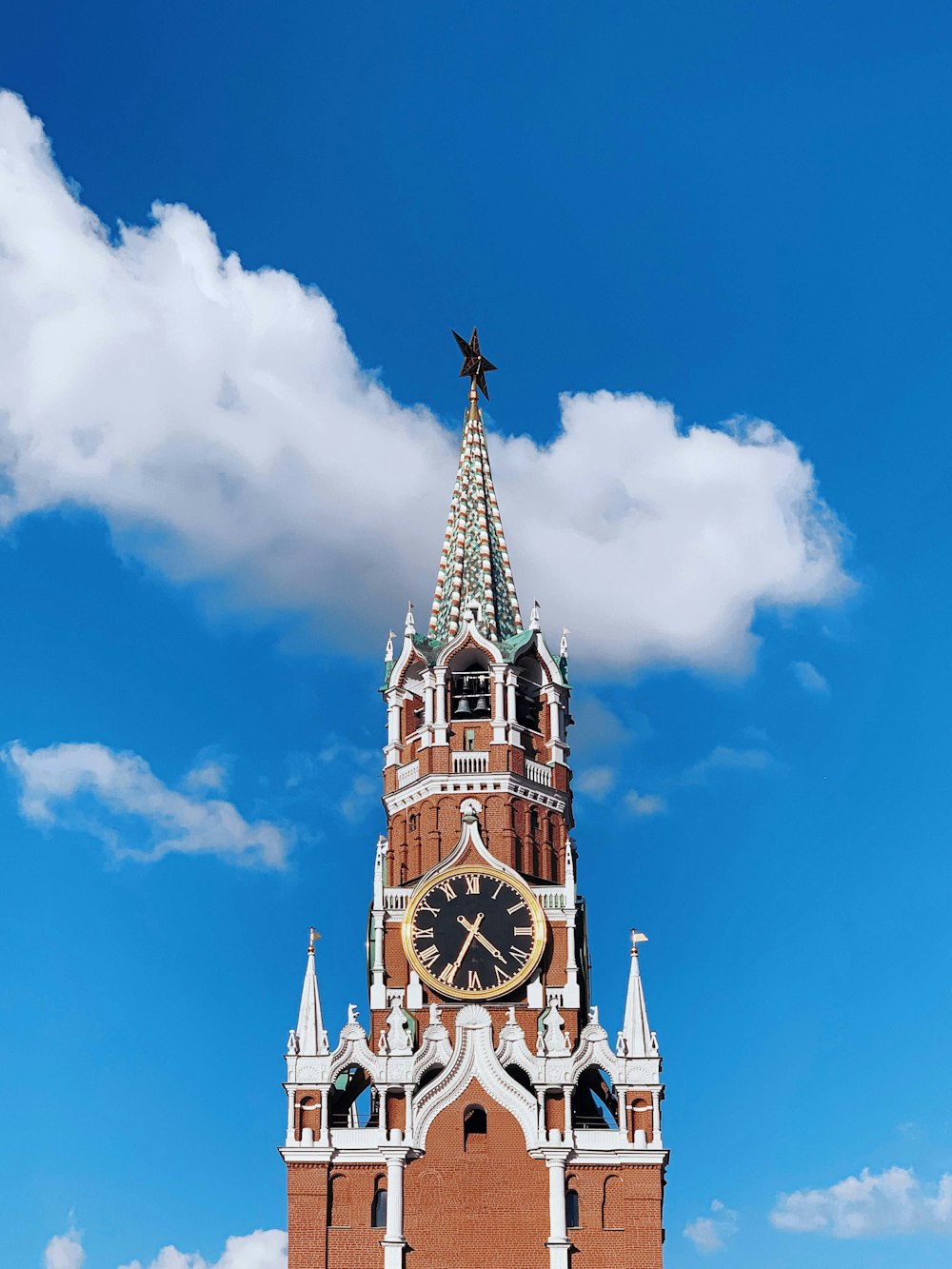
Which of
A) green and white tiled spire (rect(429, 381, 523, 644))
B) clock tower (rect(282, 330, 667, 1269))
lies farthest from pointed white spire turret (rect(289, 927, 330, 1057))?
green and white tiled spire (rect(429, 381, 523, 644))

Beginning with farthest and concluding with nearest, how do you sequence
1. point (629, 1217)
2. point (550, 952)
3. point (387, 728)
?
point (387, 728) → point (550, 952) → point (629, 1217)

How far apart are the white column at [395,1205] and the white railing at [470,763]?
14.6m

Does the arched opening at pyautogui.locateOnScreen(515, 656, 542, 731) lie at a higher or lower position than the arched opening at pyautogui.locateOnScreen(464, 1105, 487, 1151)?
higher

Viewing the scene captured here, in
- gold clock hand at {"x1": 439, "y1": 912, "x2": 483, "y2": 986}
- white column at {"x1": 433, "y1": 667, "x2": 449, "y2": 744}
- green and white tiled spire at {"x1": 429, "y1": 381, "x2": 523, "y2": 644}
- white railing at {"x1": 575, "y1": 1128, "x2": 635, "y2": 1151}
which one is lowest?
A: white railing at {"x1": 575, "y1": 1128, "x2": 635, "y2": 1151}

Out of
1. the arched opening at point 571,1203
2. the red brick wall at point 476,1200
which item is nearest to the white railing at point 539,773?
the red brick wall at point 476,1200

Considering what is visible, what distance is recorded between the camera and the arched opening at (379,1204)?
7862cm

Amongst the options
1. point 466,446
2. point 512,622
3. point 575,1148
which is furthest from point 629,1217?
point 466,446

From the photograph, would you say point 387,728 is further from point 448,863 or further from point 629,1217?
point 629,1217

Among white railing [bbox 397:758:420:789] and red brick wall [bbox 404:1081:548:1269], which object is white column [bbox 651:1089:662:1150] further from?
white railing [bbox 397:758:420:789]

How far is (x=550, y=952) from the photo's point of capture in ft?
274

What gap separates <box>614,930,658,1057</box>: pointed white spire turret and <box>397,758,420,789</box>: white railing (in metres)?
11.4

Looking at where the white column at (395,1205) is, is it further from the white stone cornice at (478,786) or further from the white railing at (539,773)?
the white railing at (539,773)

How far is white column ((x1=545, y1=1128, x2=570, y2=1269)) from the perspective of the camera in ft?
254

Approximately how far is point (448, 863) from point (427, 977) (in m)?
4.41
